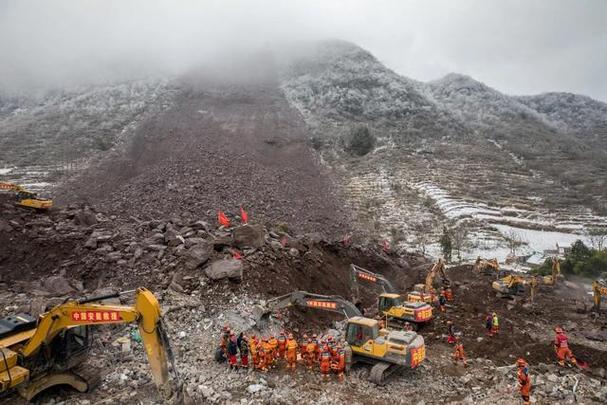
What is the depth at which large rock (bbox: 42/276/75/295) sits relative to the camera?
1236 centimetres

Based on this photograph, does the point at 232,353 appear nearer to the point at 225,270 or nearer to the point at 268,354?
the point at 268,354

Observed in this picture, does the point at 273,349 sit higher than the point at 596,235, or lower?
higher

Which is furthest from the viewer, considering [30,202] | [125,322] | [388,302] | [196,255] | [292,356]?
[30,202]

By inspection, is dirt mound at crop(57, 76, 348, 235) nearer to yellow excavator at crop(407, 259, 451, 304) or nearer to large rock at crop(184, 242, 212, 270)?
yellow excavator at crop(407, 259, 451, 304)

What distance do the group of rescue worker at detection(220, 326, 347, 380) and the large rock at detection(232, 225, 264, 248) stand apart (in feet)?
15.3

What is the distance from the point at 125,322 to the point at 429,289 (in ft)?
42.5

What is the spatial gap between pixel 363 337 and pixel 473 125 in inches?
1921

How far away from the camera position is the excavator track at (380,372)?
31.7 ft

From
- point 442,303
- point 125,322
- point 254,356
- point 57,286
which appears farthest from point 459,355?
point 57,286

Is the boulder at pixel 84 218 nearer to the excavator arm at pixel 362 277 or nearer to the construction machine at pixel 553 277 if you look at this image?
the excavator arm at pixel 362 277

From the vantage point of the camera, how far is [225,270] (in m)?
13.0

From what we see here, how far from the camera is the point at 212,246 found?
1415 cm

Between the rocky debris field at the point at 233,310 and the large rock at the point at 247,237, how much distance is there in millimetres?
34

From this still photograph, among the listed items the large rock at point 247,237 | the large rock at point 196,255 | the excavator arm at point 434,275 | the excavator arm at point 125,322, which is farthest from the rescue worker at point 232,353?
the excavator arm at point 434,275
